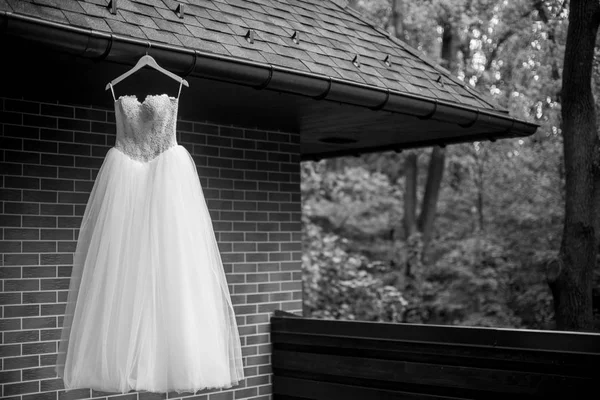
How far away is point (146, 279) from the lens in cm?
408

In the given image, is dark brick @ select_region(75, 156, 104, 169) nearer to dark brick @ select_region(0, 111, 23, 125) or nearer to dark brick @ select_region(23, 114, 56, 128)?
dark brick @ select_region(23, 114, 56, 128)

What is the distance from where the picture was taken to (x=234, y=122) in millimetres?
6445

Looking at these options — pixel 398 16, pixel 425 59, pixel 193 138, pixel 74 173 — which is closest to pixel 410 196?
pixel 398 16

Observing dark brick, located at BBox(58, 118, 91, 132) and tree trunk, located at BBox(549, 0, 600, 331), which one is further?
tree trunk, located at BBox(549, 0, 600, 331)

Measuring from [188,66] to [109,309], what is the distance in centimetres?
138

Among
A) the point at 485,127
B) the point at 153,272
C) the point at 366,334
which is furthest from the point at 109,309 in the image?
the point at 485,127

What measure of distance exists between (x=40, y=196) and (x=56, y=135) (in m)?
0.42

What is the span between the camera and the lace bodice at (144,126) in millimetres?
4285

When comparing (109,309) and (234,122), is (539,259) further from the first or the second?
(109,309)

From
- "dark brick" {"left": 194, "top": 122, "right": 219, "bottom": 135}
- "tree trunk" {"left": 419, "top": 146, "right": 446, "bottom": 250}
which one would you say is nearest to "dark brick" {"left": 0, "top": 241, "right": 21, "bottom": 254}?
"dark brick" {"left": 194, "top": 122, "right": 219, "bottom": 135}

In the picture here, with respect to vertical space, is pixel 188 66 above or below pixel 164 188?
above

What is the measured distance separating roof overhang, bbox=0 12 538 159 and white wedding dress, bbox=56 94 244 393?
307 millimetres

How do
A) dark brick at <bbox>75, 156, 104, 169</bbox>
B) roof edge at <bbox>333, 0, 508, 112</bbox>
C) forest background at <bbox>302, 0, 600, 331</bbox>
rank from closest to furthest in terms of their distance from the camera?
dark brick at <bbox>75, 156, 104, 169</bbox>, roof edge at <bbox>333, 0, 508, 112</bbox>, forest background at <bbox>302, 0, 600, 331</bbox>

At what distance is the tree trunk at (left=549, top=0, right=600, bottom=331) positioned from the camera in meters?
7.72
